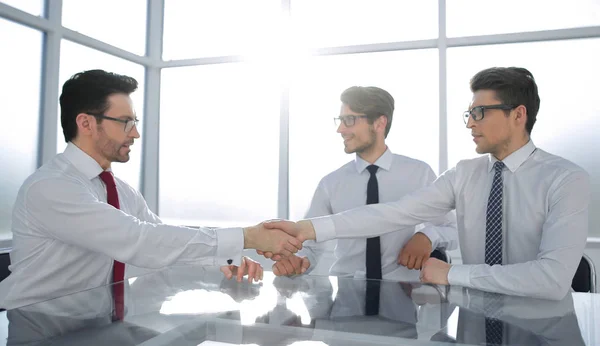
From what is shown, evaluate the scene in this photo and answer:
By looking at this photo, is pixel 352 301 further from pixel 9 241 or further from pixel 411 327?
pixel 9 241

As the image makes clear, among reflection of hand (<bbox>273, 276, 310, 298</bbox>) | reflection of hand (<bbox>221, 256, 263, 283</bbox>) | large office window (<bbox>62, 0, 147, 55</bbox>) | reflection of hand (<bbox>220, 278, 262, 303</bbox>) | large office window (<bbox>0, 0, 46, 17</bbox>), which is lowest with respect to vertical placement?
reflection of hand (<bbox>220, 278, 262, 303</bbox>)

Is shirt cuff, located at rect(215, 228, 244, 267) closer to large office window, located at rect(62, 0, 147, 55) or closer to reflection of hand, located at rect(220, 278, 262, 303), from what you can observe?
reflection of hand, located at rect(220, 278, 262, 303)

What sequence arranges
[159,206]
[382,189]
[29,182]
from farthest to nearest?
[159,206]
[382,189]
[29,182]

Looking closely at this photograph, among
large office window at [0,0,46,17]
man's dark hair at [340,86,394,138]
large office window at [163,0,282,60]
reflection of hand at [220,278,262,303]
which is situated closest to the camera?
reflection of hand at [220,278,262,303]

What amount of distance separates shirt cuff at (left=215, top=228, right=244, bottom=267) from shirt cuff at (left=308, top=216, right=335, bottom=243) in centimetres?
42

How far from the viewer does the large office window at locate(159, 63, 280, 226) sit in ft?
15.8

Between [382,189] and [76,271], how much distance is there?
158 cm

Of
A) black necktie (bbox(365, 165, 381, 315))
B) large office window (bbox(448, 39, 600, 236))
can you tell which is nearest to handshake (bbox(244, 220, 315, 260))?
black necktie (bbox(365, 165, 381, 315))

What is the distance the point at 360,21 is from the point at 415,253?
285 cm

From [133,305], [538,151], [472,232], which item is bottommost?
[133,305]

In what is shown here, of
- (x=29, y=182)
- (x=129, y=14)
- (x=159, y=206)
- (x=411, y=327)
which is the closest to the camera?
(x=411, y=327)

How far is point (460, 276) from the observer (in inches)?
66.4

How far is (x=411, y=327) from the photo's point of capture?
45.4 inches

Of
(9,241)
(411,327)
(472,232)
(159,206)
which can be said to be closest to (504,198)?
(472,232)
